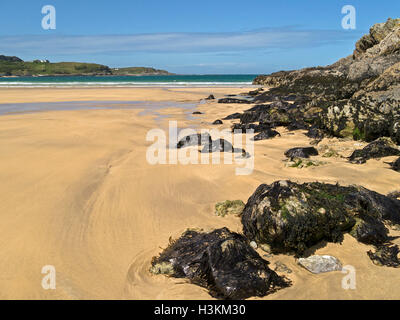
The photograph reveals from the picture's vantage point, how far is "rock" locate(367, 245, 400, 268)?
354cm

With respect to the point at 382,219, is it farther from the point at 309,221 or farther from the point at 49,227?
the point at 49,227

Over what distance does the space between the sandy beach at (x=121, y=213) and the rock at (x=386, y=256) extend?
0.09m

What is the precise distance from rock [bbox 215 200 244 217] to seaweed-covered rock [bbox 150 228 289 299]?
1230 millimetres

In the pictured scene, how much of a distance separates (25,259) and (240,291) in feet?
9.01

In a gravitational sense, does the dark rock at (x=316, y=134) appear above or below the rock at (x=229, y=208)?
above

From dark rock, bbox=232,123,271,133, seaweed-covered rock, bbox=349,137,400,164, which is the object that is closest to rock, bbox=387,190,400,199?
seaweed-covered rock, bbox=349,137,400,164

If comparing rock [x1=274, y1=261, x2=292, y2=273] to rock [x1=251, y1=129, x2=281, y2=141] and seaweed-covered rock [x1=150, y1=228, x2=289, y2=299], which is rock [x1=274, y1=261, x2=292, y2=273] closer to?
seaweed-covered rock [x1=150, y1=228, x2=289, y2=299]

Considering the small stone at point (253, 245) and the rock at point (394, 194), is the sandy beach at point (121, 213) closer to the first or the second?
the small stone at point (253, 245)

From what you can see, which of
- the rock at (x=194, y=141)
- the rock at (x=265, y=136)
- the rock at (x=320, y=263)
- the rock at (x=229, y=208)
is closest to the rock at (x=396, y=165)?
the rock at (x=229, y=208)

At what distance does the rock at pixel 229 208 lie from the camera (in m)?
4.93

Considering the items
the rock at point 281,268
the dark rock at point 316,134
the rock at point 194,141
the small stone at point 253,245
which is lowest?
the rock at point 281,268

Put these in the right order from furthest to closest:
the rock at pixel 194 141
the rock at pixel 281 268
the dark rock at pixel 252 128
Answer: the dark rock at pixel 252 128
the rock at pixel 194 141
the rock at pixel 281 268

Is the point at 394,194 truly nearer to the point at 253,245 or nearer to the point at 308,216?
the point at 308,216

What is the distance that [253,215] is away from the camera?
159 inches
